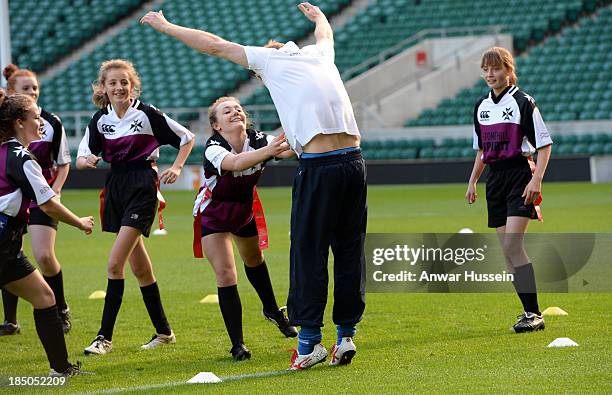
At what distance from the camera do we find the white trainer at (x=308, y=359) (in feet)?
21.2

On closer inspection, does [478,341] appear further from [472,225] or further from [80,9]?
[80,9]

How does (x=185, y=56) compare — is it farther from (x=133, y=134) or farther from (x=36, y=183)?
(x=36, y=183)

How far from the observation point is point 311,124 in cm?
631

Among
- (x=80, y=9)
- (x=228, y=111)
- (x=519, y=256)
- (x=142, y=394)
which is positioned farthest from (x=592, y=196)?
(x=80, y=9)

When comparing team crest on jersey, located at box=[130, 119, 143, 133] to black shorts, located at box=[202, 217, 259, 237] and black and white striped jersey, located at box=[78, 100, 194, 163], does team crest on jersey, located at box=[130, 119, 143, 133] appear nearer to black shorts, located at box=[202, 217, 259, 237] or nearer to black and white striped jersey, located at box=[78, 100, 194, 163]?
black and white striped jersey, located at box=[78, 100, 194, 163]

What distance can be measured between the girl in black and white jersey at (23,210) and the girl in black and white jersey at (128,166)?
119 cm

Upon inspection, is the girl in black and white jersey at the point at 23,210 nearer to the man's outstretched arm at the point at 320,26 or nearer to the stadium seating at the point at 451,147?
the man's outstretched arm at the point at 320,26

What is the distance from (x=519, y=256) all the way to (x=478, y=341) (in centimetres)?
90

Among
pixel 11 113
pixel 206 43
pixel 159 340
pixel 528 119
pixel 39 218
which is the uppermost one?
pixel 206 43

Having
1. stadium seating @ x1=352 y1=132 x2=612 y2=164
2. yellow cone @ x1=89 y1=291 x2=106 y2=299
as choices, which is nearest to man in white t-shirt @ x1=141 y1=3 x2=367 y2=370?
yellow cone @ x1=89 y1=291 x2=106 y2=299

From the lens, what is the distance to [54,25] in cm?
3606

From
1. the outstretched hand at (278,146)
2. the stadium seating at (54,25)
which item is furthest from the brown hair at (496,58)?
the stadium seating at (54,25)

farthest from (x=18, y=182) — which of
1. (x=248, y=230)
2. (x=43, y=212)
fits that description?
(x=43, y=212)

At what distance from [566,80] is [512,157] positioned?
67.3 feet
